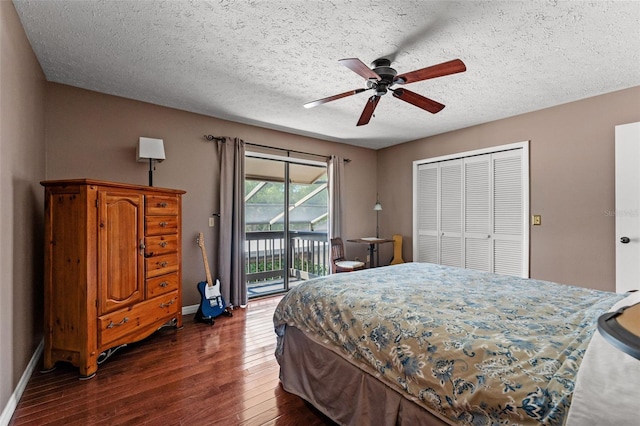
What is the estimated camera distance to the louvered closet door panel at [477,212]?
4.14 meters

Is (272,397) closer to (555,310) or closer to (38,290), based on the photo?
(555,310)

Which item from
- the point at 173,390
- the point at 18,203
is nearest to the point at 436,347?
the point at 173,390

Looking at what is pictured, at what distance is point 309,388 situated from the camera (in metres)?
1.89

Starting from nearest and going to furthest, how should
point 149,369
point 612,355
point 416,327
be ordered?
point 612,355 < point 416,327 < point 149,369

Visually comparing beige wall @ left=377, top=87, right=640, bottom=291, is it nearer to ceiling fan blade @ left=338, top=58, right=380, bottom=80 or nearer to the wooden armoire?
ceiling fan blade @ left=338, top=58, right=380, bottom=80

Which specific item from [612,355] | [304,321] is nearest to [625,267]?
[612,355]

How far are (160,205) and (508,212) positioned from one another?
4.21m

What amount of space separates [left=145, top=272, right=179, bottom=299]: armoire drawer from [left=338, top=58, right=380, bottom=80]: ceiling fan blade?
8.26ft

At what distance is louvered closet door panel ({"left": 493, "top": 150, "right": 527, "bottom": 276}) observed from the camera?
12.5 ft

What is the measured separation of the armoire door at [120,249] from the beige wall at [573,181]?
14.4ft

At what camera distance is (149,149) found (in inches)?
122

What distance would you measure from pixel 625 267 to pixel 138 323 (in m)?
4.67

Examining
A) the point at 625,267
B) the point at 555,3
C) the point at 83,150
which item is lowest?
the point at 625,267

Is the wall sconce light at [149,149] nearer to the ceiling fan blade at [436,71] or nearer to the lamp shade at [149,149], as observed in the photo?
the lamp shade at [149,149]
